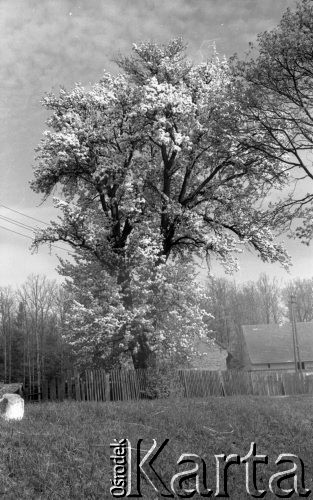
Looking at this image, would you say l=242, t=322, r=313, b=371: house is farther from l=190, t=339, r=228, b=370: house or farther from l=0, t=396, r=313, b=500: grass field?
l=0, t=396, r=313, b=500: grass field

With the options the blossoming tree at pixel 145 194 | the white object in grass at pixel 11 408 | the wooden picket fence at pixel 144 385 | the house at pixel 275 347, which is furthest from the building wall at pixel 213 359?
the white object in grass at pixel 11 408

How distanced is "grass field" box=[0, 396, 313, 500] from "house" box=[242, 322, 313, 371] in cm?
4190

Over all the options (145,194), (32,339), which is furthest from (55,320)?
(145,194)

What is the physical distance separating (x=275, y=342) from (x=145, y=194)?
126 feet

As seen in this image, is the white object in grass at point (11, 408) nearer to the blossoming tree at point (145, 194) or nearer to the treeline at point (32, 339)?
the blossoming tree at point (145, 194)

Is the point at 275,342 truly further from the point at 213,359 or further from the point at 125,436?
the point at 125,436

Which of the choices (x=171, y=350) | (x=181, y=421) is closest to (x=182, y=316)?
(x=171, y=350)

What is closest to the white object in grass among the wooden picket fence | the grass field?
the grass field

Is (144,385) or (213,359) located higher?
(144,385)

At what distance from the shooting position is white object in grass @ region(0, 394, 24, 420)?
1095cm

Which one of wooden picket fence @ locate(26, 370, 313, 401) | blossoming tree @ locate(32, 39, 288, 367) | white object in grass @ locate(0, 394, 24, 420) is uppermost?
blossoming tree @ locate(32, 39, 288, 367)

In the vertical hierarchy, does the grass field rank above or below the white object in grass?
below

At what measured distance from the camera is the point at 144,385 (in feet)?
76.3

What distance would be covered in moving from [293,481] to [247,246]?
55.1ft
